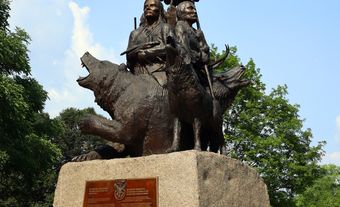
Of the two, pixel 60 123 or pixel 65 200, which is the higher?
pixel 60 123

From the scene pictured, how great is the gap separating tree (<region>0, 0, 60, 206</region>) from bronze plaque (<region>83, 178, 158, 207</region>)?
11.2m

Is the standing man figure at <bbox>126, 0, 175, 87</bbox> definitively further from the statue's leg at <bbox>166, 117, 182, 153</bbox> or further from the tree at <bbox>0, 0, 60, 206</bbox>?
the tree at <bbox>0, 0, 60, 206</bbox>

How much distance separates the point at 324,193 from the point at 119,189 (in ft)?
66.2

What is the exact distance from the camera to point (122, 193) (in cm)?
448

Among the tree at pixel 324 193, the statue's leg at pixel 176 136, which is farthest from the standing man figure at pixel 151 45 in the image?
the tree at pixel 324 193

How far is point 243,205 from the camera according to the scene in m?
4.72

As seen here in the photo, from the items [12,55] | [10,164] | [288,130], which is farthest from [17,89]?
[288,130]

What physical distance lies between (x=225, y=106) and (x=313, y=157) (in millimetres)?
14791

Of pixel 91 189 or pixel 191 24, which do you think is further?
pixel 191 24

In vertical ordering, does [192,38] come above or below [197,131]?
above

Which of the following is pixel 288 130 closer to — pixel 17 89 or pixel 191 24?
pixel 17 89

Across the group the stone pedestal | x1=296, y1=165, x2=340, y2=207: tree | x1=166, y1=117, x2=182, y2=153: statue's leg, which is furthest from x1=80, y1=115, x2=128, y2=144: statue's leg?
x1=296, y1=165, x2=340, y2=207: tree

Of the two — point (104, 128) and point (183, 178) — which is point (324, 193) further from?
point (183, 178)

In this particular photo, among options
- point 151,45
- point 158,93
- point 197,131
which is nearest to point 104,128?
point 158,93
